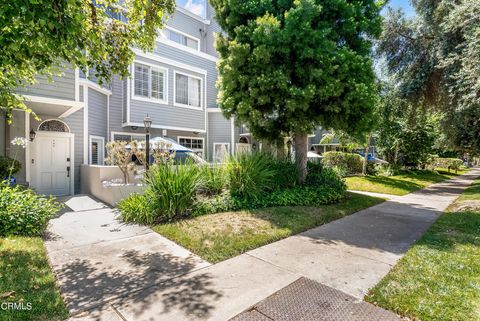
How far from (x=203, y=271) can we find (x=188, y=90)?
444 inches

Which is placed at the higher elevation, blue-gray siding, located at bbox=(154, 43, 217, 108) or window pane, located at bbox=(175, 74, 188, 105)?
blue-gray siding, located at bbox=(154, 43, 217, 108)

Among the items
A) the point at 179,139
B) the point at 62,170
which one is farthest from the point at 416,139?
the point at 62,170

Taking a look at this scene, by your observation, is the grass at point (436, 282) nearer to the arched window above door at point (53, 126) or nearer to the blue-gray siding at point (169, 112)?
the blue-gray siding at point (169, 112)

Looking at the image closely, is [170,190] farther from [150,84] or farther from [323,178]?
[150,84]

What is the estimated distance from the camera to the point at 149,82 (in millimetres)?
12031

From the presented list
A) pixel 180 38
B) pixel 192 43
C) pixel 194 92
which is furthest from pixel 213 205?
pixel 192 43

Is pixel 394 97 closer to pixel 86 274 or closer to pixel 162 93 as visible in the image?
pixel 162 93

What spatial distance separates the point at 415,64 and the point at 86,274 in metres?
14.0

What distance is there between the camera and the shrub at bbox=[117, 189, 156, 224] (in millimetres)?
6348

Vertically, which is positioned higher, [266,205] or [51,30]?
[51,30]

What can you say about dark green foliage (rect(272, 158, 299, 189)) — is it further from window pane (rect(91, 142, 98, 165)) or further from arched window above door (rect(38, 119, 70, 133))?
arched window above door (rect(38, 119, 70, 133))

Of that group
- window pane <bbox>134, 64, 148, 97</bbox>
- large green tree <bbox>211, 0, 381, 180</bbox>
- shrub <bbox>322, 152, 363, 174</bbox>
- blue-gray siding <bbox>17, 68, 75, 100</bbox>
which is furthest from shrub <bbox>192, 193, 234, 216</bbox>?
shrub <bbox>322, 152, 363, 174</bbox>

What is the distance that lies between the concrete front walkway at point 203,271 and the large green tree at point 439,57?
646cm

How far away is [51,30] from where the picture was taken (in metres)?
3.29
